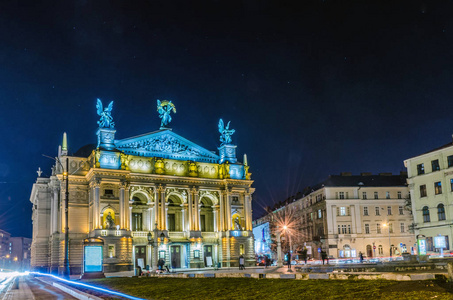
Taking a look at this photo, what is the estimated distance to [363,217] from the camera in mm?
85250

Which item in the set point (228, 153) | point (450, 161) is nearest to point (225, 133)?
point (228, 153)

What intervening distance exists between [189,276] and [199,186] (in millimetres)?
41934

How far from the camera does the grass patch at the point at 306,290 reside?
12766 mm

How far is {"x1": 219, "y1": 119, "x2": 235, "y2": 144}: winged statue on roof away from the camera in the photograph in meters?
Answer: 76.4

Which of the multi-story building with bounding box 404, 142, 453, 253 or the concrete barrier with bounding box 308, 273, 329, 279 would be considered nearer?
the concrete barrier with bounding box 308, 273, 329, 279

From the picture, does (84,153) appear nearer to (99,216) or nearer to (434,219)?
(99,216)

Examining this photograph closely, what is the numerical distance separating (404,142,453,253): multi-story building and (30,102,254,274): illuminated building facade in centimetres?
2550

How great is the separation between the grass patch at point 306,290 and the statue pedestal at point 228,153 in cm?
5190

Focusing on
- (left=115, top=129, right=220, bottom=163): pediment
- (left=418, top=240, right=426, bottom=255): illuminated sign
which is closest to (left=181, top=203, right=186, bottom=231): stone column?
(left=115, top=129, right=220, bottom=163): pediment

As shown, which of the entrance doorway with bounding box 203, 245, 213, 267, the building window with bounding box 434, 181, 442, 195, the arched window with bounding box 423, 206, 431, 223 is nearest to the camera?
the building window with bounding box 434, 181, 442, 195

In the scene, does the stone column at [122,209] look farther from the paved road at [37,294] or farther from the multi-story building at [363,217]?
the multi-story building at [363,217]

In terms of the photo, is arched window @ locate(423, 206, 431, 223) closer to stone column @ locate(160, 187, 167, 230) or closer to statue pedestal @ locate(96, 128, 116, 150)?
stone column @ locate(160, 187, 167, 230)

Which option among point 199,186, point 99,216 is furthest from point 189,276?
point 199,186

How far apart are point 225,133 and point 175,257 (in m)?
20.7
